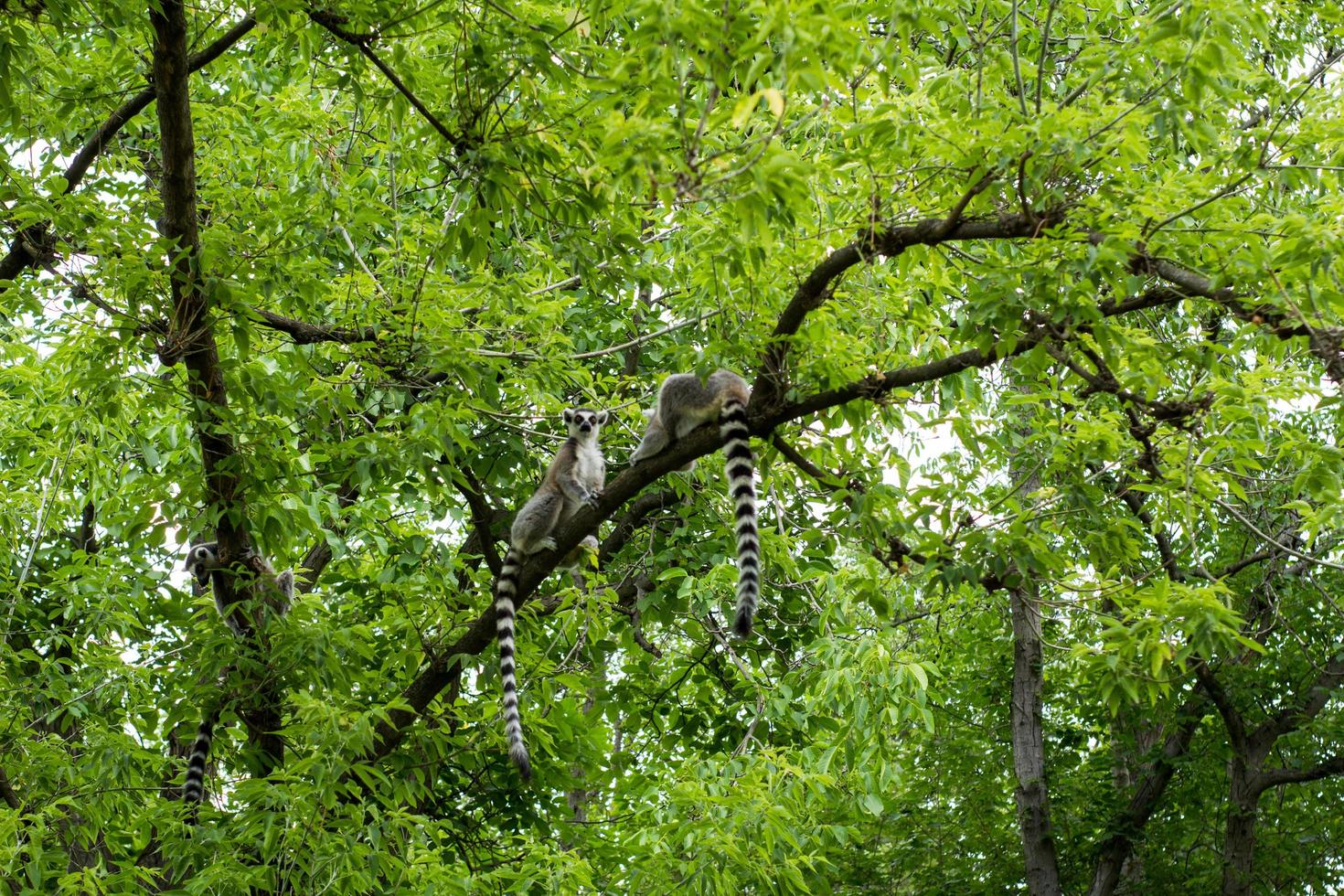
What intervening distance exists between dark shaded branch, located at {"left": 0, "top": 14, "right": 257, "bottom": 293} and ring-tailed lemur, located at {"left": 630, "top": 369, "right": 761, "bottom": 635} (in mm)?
3553

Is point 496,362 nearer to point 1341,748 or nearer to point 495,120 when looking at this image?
point 495,120

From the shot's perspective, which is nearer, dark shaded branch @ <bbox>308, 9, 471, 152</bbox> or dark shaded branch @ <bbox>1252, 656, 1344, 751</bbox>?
dark shaded branch @ <bbox>308, 9, 471, 152</bbox>

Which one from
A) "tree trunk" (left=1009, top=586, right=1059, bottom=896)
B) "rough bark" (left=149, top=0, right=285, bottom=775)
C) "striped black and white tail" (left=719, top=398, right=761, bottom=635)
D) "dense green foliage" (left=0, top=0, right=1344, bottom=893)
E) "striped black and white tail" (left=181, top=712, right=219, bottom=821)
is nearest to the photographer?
"dense green foliage" (left=0, top=0, right=1344, bottom=893)

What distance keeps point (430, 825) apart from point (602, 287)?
412 cm

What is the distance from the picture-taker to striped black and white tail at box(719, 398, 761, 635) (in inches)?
284

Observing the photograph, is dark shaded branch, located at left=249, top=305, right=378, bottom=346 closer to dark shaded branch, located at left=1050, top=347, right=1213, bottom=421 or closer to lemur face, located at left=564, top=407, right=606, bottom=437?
lemur face, located at left=564, top=407, right=606, bottom=437

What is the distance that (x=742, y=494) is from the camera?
7.87m

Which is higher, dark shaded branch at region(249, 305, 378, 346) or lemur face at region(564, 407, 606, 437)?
lemur face at region(564, 407, 606, 437)

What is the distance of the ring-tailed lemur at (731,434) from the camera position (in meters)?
7.30

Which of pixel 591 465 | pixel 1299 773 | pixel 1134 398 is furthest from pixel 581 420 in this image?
pixel 1299 773

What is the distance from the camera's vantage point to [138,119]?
9008mm

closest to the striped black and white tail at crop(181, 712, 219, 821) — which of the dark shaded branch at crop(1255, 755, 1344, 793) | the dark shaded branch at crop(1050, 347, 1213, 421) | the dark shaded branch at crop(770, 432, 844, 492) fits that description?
the dark shaded branch at crop(770, 432, 844, 492)

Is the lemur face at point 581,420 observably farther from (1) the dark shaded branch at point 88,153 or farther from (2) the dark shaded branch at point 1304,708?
(2) the dark shaded branch at point 1304,708

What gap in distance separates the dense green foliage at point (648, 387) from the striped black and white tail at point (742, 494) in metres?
0.33
